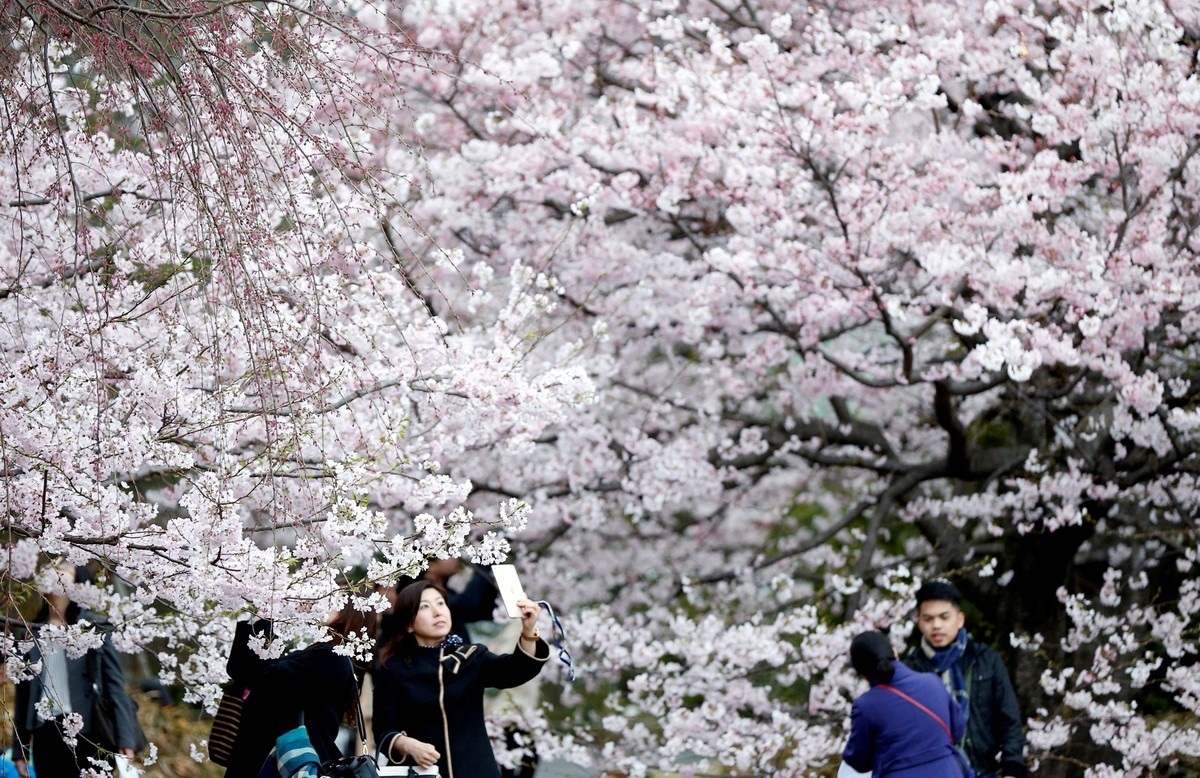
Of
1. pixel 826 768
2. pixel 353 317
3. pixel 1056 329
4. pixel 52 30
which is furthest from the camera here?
pixel 826 768

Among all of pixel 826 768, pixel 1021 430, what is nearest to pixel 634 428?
pixel 826 768

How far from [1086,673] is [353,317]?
13.4 ft

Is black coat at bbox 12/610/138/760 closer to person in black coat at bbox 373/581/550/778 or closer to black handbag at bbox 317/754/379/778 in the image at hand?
person in black coat at bbox 373/581/550/778

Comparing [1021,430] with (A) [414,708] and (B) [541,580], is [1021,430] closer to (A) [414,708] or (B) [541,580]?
(B) [541,580]

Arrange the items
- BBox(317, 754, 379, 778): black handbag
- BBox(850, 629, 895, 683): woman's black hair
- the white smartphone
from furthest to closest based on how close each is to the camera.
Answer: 1. BBox(850, 629, 895, 683): woman's black hair
2. the white smartphone
3. BBox(317, 754, 379, 778): black handbag

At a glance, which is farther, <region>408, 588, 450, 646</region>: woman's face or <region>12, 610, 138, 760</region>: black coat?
<region>12, 610, 138, 760</region>: black coat

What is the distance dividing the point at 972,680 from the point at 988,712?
0.13 m

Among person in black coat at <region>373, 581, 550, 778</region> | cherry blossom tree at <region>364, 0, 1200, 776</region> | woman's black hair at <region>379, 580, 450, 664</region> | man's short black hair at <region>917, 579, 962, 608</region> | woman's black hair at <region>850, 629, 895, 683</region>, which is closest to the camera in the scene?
person in black coat at <region>373, 581, 550, 778</region>

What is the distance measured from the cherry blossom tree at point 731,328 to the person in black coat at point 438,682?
1.05 ft

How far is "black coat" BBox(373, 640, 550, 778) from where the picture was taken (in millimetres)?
4094

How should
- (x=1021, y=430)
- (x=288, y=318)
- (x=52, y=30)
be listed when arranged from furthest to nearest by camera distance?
(x=1021, y=430) → (x=288, y=318) → (x=52, y=30)

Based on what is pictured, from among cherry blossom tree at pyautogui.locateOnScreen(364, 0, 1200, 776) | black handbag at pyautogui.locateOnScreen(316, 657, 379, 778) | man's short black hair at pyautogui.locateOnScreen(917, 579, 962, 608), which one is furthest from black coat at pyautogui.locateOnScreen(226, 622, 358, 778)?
man's short black hair at pyautogui.locateOnScreen(917, 579, 962, 608)

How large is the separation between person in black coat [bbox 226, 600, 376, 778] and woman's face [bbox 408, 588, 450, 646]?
406 millimetres

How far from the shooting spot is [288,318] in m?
3.76
